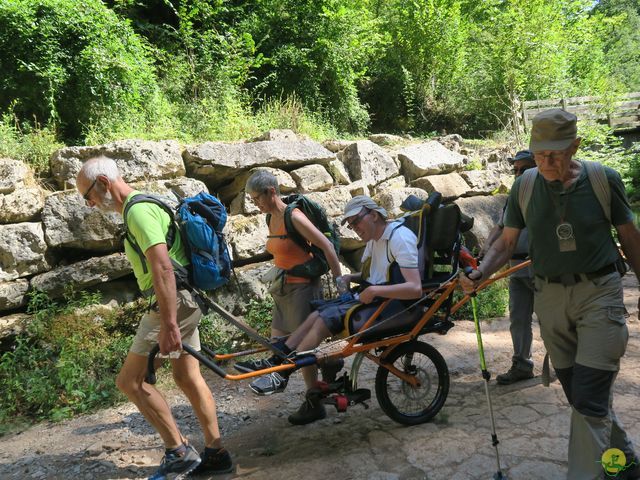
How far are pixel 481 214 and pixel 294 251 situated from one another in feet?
18.5

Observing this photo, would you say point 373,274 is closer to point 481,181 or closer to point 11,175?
point 11,175

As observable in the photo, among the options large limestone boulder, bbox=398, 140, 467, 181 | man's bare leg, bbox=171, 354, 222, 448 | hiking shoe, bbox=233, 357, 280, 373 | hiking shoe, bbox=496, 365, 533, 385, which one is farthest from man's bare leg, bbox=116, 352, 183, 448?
large limestone boulder, bbox=398, 140, 467, 181

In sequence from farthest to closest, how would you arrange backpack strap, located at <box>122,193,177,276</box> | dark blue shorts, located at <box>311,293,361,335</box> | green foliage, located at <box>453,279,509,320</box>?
1. green foliage, located at <box>453,279,509,320</box>
2. dark blue shorts, located at <box>311,293,361,335</box>
3. backpack strap, located at <box>122,193,177,276</box>

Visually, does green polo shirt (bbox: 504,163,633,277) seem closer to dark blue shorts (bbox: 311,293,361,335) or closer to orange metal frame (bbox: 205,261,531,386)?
orange metal frame (bbox: 205,261,531,386)

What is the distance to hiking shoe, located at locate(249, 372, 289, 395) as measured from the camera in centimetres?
337

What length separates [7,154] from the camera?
21.2 feet

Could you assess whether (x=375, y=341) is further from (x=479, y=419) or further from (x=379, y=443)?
(x=479, y=419)

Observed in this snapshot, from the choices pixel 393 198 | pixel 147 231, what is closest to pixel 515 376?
pixel 147 231

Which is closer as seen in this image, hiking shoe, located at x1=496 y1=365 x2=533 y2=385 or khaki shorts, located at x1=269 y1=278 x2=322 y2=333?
khaki shorts, located at x1=269 y1=278 x2=322 y2=333

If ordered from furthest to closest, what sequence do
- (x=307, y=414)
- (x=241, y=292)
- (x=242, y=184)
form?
(x=242, y=184) → (x=241, y=292) → (x=307, y=414)

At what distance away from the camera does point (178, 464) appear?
3359 mm

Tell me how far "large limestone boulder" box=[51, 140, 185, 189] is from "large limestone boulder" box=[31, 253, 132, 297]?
43.6 inches

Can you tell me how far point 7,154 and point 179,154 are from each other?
2095 millimetres

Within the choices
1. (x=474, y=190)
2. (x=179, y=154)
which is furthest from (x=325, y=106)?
(x=179, y=154)
